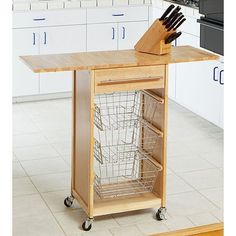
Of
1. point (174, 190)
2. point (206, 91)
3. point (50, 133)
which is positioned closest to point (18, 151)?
point (50, 133)

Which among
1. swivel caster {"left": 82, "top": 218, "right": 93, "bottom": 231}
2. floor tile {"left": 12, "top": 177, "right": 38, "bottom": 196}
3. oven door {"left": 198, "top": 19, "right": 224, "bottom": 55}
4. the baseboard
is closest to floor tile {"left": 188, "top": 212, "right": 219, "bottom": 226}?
swivel caster {"left": 82, "top": 218, "right": 93, "bottom": 231}

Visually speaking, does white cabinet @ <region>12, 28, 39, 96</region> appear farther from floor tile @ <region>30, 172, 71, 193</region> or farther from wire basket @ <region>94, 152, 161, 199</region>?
wire basket @ <region>94, 152, 161, 199</region>

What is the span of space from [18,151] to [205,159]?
4.75 feet

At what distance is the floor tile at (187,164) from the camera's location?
4.18 meters

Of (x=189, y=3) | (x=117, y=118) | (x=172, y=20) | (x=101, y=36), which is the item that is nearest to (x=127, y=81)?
(x=117, y=118)

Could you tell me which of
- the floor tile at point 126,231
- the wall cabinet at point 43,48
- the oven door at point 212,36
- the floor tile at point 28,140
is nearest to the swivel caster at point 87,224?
the floor tile at point 126,231

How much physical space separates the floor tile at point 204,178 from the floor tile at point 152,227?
63cm

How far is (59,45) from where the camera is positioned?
19.0 feet

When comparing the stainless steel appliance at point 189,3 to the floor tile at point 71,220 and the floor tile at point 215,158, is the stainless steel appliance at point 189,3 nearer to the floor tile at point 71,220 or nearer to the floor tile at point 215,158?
the floor tile at point 215,158

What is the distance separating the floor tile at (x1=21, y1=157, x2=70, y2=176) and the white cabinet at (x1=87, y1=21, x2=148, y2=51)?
1.90 m

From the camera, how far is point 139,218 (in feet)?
11.1

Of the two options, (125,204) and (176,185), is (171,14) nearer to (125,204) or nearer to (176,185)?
(125,204)
